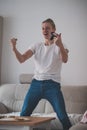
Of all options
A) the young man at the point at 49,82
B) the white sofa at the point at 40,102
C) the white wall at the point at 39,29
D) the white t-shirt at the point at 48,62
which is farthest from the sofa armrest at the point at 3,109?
the white t-shirt at the point at 48,62

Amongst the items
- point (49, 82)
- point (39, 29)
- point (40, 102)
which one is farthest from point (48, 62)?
point (39, 29)

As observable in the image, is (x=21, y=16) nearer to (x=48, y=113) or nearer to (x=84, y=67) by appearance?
(x=84, y=67)

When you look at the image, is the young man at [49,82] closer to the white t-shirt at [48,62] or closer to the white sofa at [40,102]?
the white t-shirt at [48,62]

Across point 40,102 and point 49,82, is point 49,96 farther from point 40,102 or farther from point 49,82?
point 40,102

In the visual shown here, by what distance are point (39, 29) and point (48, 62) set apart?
6.72 ft

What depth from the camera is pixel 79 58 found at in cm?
470

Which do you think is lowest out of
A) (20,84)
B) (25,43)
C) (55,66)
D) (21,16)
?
(20,84)

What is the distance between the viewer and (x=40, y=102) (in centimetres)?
435

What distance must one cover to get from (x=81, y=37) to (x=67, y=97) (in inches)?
38.2

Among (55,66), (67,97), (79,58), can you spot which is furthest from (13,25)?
(55,66)

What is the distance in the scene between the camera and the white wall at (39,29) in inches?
185

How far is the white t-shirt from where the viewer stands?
9.52 feet

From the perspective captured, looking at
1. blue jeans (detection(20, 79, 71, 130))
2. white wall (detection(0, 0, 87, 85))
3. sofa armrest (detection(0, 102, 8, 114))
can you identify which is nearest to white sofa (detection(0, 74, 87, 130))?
sofa armrest (detection(0, 102, 8, 114))

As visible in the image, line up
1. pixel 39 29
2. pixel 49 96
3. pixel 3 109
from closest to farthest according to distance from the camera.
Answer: pixel 49 96 → pixel 3 109 → pixel 39 29
